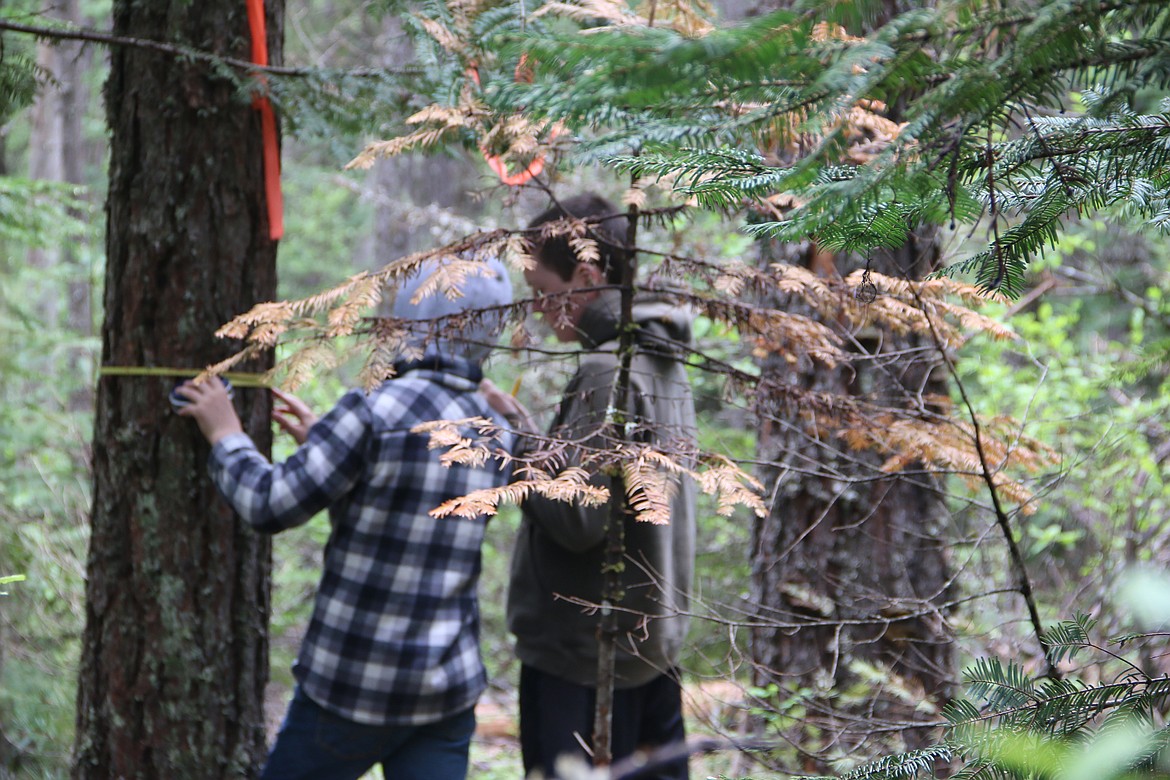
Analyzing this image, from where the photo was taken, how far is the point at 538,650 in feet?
9.65

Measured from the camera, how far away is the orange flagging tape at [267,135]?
2.89m

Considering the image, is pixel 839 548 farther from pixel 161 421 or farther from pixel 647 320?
pixel 161 421

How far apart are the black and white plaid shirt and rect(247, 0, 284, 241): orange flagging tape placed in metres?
0.67

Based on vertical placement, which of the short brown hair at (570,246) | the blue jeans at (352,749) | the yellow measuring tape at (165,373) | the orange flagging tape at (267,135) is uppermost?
the orange flagging tape at (267,135)

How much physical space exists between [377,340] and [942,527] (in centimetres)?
255

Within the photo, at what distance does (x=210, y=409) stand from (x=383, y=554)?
650mm

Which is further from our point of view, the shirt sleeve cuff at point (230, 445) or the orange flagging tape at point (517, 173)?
the shirt sleeve cuff at point (230, 445)

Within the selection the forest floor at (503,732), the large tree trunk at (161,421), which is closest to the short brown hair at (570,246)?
the large tree trunk at (161,421)

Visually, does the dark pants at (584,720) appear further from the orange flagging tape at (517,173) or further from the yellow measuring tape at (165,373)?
the orange flagging tape at (517,173)

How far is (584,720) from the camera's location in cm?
293

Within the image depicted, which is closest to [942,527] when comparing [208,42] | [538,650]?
[538,650]

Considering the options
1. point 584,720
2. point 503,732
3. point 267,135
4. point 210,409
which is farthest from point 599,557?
point 503,732

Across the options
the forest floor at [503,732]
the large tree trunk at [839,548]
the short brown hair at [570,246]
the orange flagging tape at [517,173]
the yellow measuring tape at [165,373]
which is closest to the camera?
the orange flagging tape at [517,173]

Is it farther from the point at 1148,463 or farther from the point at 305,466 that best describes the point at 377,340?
the point at 1148,463
